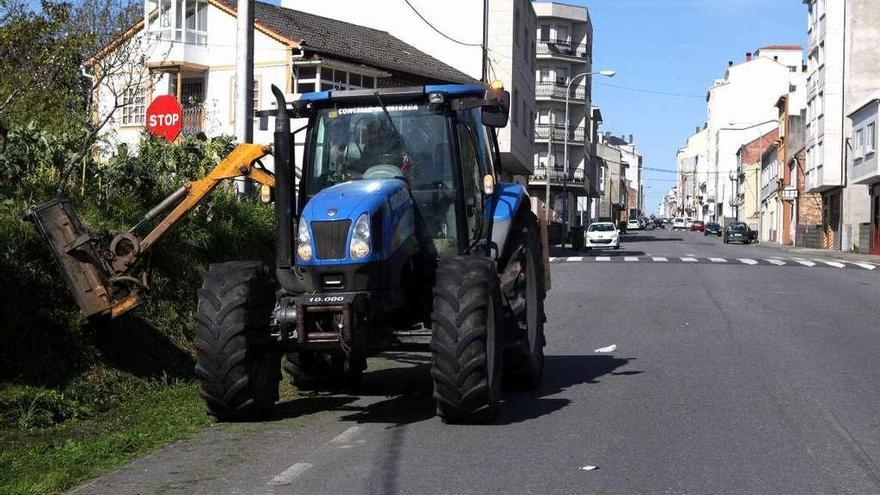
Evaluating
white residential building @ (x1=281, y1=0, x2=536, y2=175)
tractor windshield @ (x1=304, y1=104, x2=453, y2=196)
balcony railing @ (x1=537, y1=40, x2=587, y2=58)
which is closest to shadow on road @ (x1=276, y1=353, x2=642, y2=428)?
tractor windshield @ (x1=304, y1=104, x2=453, y2=196)

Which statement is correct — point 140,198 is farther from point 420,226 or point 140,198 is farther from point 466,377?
point 466,377

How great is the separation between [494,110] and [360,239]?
1.84m

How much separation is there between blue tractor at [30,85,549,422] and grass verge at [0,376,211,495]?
1.85ft

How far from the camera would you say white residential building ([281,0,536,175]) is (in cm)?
4894

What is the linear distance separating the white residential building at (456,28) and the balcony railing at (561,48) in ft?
115

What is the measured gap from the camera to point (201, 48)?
37.8m

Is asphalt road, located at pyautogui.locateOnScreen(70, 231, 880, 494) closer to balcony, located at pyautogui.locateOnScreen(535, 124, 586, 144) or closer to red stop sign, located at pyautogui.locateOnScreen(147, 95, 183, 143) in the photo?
red stop sign, located at pyautogui.locateOnScreen(147, 95, 183, 143)

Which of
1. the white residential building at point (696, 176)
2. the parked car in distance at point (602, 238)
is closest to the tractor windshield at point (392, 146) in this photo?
the parked car in distance at point (602, 238)

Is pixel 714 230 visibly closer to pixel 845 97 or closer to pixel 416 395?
pixel 845 97

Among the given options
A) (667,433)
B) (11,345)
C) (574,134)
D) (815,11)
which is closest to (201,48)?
(11,345)

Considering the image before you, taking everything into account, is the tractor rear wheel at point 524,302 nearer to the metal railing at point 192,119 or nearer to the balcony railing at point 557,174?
the metal railing at point 192,119

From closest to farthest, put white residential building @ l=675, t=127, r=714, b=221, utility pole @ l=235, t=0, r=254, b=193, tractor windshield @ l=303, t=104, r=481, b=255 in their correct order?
tractor windshield @ l=303, t=104, r=481, b=255 < utility pole @ l=235, t=0, r=254, b=193 < white residential building @ l=675, t=127, r=714, b=221

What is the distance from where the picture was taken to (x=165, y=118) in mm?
15156

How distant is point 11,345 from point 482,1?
41152mm
